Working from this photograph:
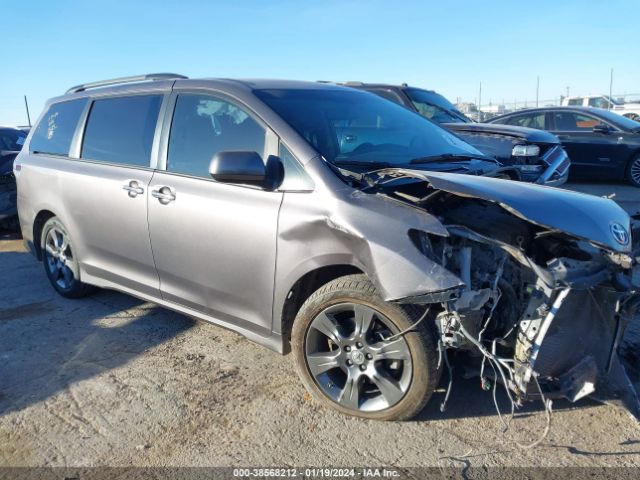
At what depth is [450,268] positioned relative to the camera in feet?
8.57

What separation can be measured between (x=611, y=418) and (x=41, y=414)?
317 cm

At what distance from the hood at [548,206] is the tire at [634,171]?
8.19 metres

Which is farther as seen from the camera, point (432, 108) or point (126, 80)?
point (432, 108)

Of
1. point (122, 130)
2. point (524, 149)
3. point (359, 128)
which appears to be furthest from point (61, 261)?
point (524, 149)

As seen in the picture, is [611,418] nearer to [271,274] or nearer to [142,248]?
[271,274]

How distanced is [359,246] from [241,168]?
2.56ft

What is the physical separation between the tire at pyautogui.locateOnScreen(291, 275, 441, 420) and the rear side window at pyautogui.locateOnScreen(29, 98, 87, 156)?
115 inches

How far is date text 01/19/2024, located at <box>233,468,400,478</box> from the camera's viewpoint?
2482 mm

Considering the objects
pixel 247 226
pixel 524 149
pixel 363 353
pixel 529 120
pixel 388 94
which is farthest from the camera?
pixel 529 120

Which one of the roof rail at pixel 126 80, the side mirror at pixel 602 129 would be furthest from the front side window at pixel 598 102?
the roof rail at pixel 126 80

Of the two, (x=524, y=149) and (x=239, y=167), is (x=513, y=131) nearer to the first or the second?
(x=524, y=149)

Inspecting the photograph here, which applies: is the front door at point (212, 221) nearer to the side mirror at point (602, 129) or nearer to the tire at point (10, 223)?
the tire at point (10, 223)

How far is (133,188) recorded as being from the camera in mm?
3729

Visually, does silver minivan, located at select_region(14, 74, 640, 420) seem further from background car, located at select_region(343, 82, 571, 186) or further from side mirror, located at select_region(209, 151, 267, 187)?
background car, located at select_region(343, 82, 571, 186)
